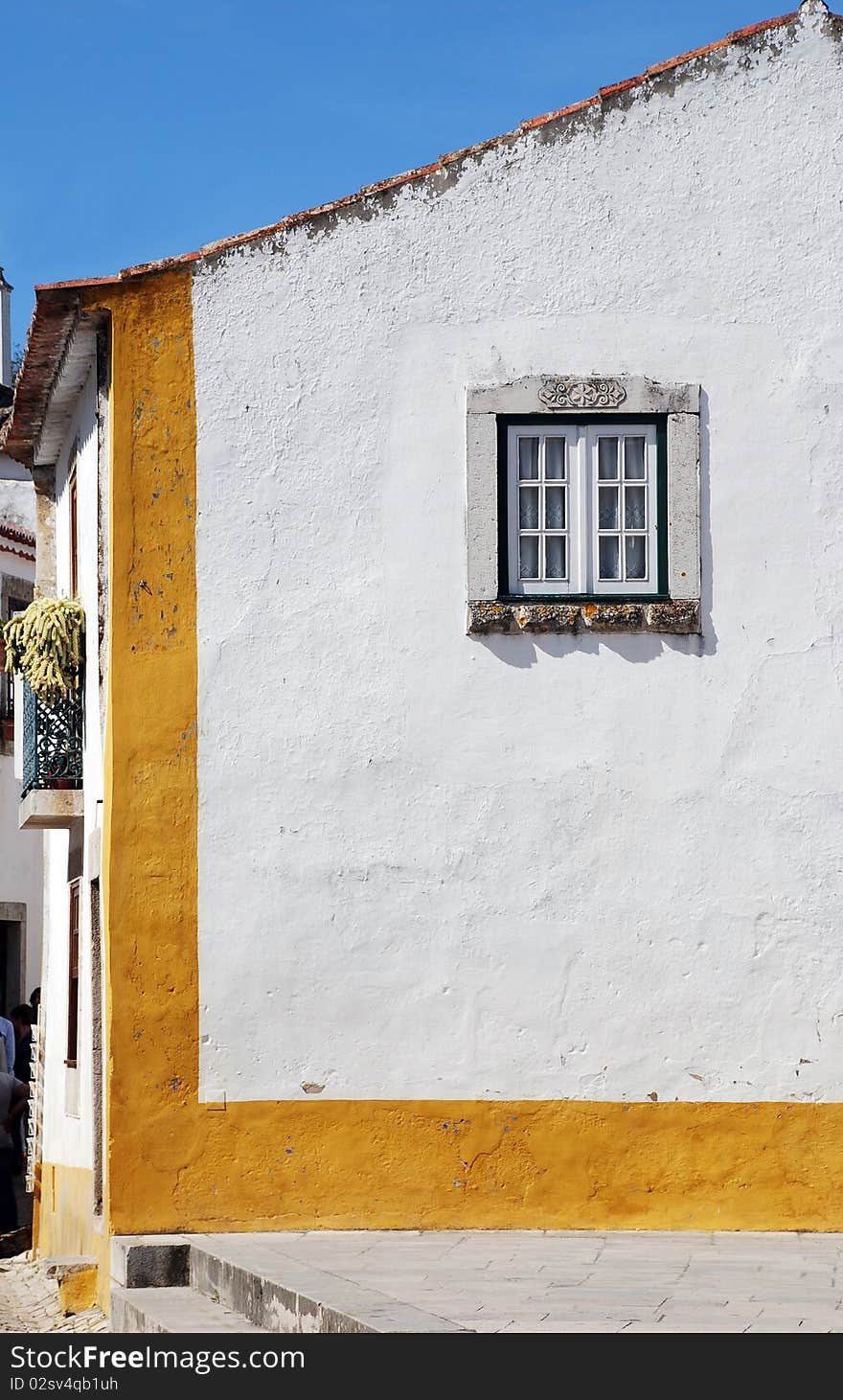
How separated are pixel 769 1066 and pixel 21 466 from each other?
8592mm

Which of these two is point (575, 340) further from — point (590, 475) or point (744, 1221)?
point (744, 1221)

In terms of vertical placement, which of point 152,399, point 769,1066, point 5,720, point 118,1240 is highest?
point 152,399

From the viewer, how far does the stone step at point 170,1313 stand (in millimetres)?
8820

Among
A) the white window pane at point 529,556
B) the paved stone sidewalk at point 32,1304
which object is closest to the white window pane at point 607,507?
the white window pane at point 529,556

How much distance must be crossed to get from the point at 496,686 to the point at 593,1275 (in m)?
3.43

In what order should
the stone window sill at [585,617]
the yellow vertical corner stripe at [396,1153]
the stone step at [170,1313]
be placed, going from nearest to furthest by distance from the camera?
1. the stone step at [170,1313]
2. the yellow vertical corner stripe at [396,1153]
3. the stone window sill at [585,617]

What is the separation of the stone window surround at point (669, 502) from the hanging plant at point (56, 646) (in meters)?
3.13

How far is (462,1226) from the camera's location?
424 inches

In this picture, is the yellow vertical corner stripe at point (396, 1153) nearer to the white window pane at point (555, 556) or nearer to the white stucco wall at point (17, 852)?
the white window pane at point (555, 556)

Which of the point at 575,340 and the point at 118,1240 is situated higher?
the point at 575,340

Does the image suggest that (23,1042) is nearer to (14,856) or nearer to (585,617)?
(14,856)
